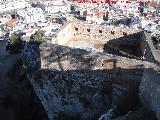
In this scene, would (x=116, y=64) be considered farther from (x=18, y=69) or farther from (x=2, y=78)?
(x=2, y=78)

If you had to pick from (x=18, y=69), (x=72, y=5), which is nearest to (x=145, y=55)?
(x=18, y=69)

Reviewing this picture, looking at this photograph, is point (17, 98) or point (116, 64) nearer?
point (116, 64)

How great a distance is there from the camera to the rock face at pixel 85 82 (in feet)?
57.9

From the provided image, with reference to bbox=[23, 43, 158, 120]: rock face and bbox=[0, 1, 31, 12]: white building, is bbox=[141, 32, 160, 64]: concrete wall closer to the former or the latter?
bbox=[23, 43, 158, 120]: rock face

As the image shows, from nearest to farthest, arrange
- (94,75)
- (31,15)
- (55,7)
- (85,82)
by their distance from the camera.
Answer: (94,75) < (85,82) < (31,15) < (55,7)

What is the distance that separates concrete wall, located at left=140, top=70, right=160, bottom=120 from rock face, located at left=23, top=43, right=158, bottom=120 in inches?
33.1

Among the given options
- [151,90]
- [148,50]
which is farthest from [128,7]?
[151,90]

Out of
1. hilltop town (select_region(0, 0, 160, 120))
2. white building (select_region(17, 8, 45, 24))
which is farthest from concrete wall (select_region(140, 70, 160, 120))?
white building (select_region(17, 8, 45, 24))

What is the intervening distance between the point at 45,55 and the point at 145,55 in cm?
541

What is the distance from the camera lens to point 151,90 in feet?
50.9

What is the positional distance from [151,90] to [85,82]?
4.32 meters

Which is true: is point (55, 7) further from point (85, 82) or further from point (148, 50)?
point (85, 82)

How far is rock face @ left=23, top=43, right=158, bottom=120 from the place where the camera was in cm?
1764

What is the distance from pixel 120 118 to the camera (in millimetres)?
15844
